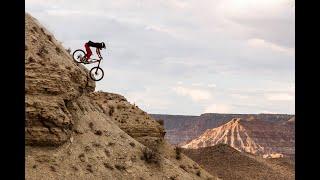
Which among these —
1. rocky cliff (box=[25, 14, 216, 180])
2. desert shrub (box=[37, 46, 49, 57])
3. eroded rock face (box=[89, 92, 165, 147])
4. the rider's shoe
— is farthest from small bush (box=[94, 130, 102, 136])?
eroded rock face (box=[89, 92, 165, 147])

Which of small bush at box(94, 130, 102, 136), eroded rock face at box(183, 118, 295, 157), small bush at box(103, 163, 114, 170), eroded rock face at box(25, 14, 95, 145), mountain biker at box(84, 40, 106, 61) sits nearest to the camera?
mountain biker at box(84, 40, 106, 61)

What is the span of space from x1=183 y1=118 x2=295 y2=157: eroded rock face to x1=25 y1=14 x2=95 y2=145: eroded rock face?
120 m

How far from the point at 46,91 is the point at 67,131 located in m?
2.22

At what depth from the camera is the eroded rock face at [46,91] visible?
891 inches

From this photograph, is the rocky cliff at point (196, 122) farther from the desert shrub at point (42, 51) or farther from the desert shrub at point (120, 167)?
the desert shrub at point (42, 51)

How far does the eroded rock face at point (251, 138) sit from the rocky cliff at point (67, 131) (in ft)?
385

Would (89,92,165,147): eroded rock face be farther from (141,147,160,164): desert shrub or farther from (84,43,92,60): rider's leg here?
(84,43,92,60): rider's leg

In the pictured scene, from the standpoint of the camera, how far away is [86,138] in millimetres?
25188

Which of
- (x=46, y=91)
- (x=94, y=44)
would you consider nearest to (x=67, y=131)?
(x=46, y=91)

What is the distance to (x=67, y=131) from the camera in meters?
23.9

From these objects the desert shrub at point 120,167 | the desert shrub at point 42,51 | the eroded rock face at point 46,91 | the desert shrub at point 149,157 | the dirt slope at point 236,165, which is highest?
the desert shrub at point 42,51

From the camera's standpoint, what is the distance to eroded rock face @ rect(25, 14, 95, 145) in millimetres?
22641

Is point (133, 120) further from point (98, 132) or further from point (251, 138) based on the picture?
point (251, 138)

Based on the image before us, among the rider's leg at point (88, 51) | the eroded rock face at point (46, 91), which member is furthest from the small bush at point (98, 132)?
the rider's leg at point (88, 51)
